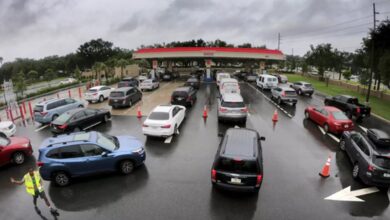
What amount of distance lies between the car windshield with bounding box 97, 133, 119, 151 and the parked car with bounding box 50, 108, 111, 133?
5.14 meters

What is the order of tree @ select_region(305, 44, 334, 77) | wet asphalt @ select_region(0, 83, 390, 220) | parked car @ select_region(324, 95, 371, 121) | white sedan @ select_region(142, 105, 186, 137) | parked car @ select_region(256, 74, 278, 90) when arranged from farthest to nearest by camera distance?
tree @ select_region(305, 44, 334, 77)
parked car @ select_region(256, 74, 278, 90)
parked car @ select_region(324, 95, 371, 121)
white sedan @ select_region(142, 105, 186, 137)
wet asphalt @ select_region(0, 83, 390, 220)

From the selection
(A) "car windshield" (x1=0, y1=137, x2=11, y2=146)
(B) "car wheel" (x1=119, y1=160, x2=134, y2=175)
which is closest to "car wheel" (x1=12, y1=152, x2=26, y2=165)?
(A) "car windshield" (x1=0, y1=137, x2=11, y2=146)

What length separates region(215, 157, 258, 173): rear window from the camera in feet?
24.6

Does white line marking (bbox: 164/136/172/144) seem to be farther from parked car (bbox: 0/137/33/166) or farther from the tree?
the tree

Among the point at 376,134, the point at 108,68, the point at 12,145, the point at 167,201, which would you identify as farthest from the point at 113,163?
the point at 108,68

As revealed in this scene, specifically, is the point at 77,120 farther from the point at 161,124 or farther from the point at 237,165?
the point at 237,165

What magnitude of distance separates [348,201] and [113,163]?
329 inches

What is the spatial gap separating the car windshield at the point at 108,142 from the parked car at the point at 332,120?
470 inches

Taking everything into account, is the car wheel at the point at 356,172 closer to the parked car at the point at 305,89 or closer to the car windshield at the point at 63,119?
the car windshield at the point at 63,119

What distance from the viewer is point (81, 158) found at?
8805 mm

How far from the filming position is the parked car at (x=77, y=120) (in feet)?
45.1

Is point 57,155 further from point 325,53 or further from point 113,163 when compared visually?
point 325,53

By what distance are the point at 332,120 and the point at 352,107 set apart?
471 cm

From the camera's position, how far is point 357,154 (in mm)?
9484
